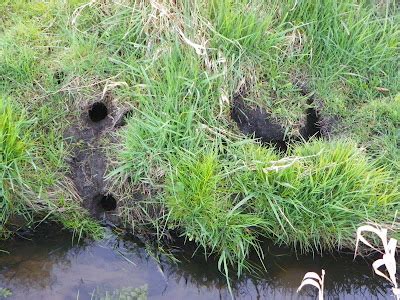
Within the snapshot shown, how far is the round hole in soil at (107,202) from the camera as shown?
11.6 feet

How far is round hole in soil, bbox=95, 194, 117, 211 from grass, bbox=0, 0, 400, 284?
13 centimetres

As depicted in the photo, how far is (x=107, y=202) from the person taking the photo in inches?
140

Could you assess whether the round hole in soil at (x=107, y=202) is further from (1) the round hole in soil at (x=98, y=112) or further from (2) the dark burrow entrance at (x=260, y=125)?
(2) the dark burrow entrance at (x=260, y=125)

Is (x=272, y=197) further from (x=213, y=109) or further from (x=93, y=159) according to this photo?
(x=93, y=159)

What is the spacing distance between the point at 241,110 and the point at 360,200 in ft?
3.55

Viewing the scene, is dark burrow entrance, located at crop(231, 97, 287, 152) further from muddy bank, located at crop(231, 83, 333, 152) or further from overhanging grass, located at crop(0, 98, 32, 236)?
overhanging grass, located at crop(0, 98, 32, 236)

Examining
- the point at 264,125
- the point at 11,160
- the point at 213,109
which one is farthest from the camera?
the point at 264,125

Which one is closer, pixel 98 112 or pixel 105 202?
pixel 105 202

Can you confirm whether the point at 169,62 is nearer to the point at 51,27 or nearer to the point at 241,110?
the point at 241,110

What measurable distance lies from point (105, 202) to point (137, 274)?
609 millimetres

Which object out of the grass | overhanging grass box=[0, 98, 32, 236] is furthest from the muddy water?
overhanging grass box=[0, 98, 32, 236]

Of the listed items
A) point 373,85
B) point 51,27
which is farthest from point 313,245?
point 51,27

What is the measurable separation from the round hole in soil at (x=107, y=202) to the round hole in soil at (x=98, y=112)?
0.58 m

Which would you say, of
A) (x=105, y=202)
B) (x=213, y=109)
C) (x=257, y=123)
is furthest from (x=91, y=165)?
(x=257, y=123)
